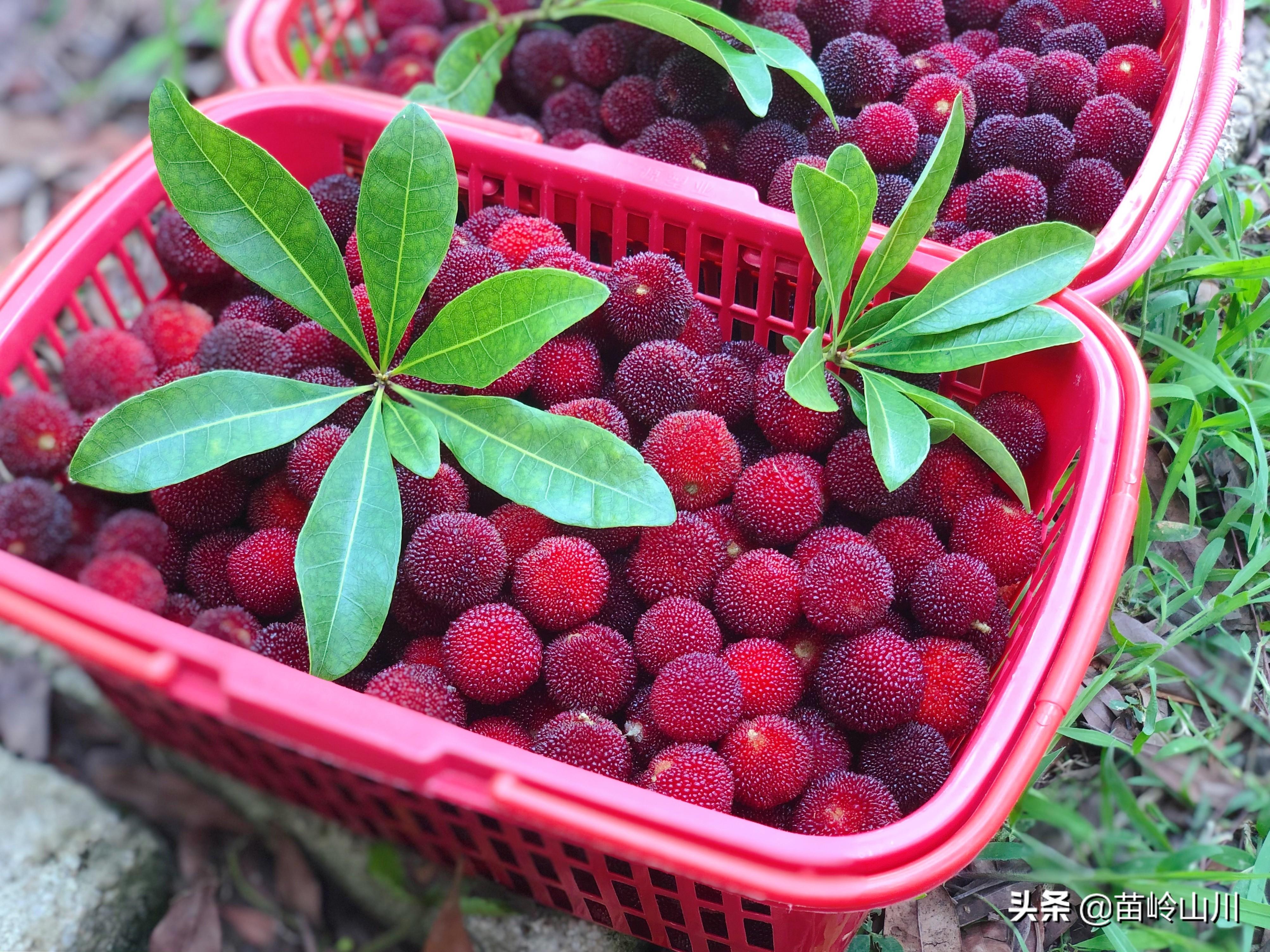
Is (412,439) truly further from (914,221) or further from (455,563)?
(914,221)

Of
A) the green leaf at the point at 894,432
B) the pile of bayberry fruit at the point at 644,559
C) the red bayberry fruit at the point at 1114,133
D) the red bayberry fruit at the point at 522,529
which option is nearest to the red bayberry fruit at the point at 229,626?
the pile of bayberry fruit at the point at 644,559

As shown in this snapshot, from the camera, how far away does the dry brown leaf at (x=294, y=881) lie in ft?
3.95

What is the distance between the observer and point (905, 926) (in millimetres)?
998

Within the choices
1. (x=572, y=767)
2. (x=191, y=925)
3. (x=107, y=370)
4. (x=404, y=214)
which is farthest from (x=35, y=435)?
(x=572, y=767)

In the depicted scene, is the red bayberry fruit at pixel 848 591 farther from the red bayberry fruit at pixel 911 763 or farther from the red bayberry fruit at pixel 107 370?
the red bayberry fruit at pixel 107 370

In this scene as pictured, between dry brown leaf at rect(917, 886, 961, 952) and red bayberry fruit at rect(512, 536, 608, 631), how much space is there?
44 cm

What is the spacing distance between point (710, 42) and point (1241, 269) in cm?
59

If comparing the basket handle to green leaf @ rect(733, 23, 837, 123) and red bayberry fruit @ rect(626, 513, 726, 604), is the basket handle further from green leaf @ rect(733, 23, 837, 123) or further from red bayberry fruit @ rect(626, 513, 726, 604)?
green leaf @ rect(733, 23, 837, 123)

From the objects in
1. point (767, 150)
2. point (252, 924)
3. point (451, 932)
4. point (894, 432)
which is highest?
point (767, 150)

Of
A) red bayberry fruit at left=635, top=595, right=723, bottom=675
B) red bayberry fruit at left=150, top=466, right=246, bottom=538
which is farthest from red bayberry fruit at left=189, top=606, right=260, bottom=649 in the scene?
red bayberry fruit at left=635, top=595, right=723, bottom=675

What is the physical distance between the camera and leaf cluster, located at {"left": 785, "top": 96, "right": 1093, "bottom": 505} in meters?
0.86

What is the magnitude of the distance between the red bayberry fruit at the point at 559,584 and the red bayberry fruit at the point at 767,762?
161 mm

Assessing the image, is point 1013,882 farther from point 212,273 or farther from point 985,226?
point 212,273

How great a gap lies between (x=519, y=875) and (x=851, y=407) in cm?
53
